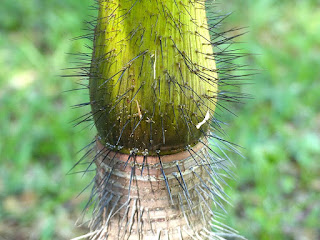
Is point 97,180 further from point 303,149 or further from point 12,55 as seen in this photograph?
point 12,55

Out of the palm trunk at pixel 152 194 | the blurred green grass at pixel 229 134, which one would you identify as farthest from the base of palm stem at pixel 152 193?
the blurred green grass at pixel 229 134

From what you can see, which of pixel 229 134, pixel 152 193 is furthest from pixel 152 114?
pixel 229 134

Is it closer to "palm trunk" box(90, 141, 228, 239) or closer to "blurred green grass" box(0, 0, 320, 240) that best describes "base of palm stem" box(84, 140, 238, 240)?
"palm trunk" box(90, 141, 228, 239)

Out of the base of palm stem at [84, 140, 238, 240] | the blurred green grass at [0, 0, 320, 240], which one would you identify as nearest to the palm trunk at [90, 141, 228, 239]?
the base of palm stem at [84, 140, 238, 240]

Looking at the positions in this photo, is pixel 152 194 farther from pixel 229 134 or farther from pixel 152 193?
pixel 229 134

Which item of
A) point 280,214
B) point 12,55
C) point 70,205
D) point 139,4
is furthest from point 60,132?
point 139,4
